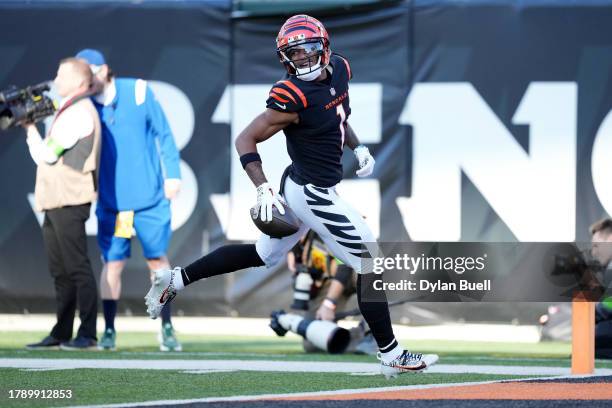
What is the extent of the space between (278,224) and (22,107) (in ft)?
10.9

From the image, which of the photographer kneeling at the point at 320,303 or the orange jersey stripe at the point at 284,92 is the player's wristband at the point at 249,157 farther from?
the photographer kneeling at the point at 320,303

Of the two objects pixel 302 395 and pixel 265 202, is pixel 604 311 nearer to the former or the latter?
pixel 265 202

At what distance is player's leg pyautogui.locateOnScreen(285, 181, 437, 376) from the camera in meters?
6.16

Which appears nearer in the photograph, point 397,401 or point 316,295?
point 397,401

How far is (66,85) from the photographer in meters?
8.84

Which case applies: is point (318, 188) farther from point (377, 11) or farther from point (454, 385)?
point (377, 11)

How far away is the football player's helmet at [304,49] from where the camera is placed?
619 centimetres

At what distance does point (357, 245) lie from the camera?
20.3 feet

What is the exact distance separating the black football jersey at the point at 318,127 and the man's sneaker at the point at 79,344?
2.93 metres

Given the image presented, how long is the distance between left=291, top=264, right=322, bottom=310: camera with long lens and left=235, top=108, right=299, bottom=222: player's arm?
3.33 m

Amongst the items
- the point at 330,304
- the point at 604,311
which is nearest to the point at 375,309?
the point at 330,304

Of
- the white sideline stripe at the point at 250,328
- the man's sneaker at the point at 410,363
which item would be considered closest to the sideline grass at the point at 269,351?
the white sideline stripe at the point at 250,328

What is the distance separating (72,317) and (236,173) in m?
2.82

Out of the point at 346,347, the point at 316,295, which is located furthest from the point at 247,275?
the point at 346,347
